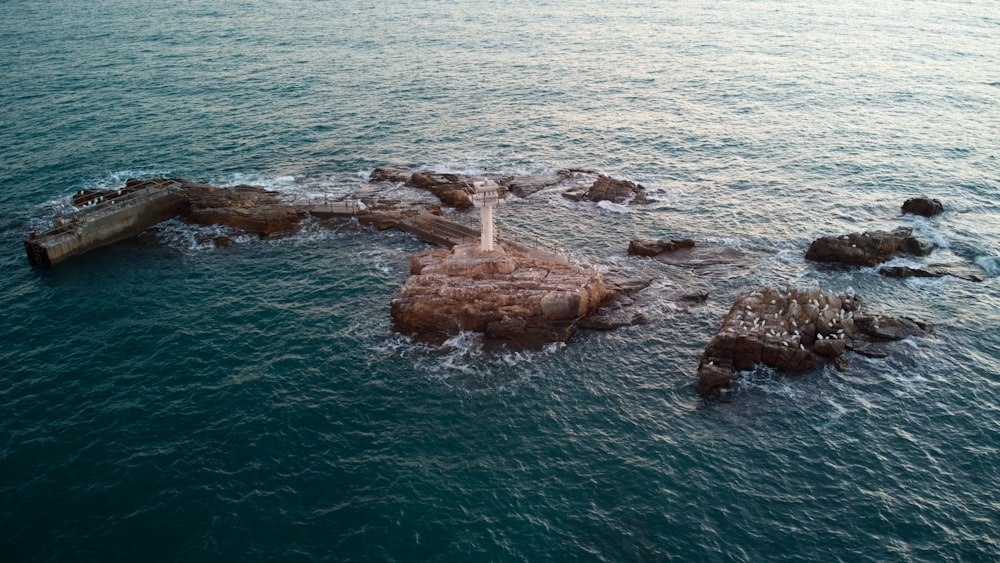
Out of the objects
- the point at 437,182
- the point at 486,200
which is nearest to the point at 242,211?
the point at 437,182

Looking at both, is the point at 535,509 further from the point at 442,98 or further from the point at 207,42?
the point at 207,42

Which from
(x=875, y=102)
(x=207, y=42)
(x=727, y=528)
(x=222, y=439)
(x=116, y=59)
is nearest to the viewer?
(x=727, y=528)

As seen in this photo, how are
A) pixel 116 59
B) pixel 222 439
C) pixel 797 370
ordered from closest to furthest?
pixel 222 439
pixel 797 370
pixel 116 59

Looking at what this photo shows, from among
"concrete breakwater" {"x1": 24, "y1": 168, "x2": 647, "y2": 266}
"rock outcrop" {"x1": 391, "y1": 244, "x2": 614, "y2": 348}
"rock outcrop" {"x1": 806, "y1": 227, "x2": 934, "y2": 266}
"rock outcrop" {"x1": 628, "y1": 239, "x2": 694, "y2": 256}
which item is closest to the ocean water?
"rock outcrop" {"x1": 806, "y1": 227, "x2": 934, "y2": 266}

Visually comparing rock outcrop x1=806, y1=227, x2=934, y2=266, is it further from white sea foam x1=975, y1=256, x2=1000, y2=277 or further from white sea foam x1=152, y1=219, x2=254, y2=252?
white sea foam x1=152, y1=219, x2=254, y2=252

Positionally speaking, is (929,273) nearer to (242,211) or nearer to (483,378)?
(483,378)

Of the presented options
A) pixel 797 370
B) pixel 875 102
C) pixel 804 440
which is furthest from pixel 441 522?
pixel 875 102
